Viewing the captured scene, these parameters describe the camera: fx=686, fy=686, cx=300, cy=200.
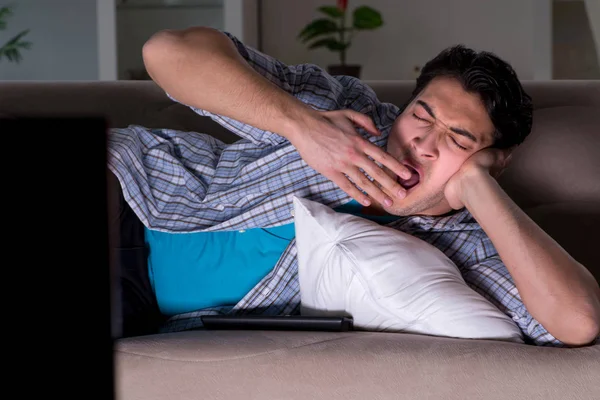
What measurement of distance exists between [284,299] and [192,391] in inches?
19.2

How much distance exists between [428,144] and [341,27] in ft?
7.63

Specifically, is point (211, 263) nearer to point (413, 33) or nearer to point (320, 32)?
point (320, 32)

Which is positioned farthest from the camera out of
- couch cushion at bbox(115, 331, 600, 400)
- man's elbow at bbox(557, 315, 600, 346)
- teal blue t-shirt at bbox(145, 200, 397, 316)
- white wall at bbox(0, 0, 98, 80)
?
white wall at bbox(0, 0, 98, 80)

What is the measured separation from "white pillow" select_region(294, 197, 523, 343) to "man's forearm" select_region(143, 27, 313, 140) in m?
0.23

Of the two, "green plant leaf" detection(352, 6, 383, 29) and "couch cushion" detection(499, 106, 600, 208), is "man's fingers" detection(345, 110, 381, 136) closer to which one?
"couch cushion" detection(499, 106, 600, 208)

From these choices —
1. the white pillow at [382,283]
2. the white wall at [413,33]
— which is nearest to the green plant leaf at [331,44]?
the white wall at [413,33]

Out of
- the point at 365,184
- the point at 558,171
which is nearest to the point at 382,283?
the point at 365,184

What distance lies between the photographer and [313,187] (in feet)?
4.93

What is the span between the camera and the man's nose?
1402 millimetres

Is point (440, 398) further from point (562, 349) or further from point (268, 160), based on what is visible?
point (268, 160)

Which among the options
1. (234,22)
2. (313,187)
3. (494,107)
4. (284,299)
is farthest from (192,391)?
(234,22)

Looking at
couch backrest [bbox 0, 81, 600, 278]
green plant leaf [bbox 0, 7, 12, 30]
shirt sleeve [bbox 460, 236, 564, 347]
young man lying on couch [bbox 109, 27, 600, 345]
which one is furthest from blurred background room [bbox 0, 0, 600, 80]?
shirt sleeve [bbox 460, 236, 564, 347]

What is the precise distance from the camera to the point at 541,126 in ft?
5.44

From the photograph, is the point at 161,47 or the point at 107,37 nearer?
the point at 161,47
